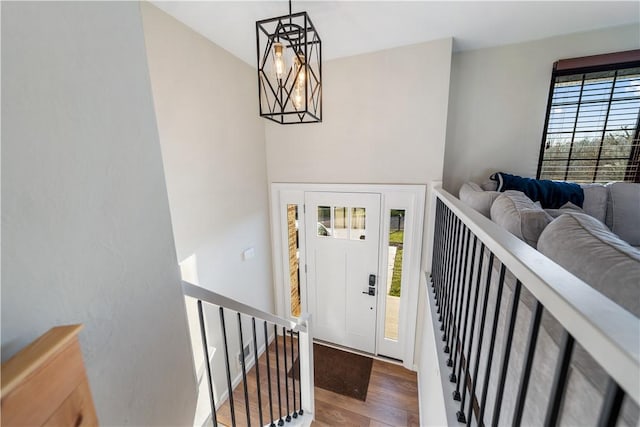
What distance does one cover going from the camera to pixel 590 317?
1.07 ft

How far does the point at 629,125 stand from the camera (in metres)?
2.09

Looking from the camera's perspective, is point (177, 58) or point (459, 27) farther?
point (459, 27)

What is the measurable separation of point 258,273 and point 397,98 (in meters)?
2.51

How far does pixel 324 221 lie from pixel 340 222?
0.20 m

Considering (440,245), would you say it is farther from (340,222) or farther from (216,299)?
(216,299)

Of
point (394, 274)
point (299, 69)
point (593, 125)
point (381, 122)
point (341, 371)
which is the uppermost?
point (299, 69)

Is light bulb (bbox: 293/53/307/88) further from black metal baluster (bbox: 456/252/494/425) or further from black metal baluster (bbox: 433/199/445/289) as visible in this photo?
black metal baluster (bbox: 433/199/445/289)

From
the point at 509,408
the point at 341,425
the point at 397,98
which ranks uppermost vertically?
the point at 397,98

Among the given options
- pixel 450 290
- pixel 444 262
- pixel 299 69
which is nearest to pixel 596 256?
pixel 450 290

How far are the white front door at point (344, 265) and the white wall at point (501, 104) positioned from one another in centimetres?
109

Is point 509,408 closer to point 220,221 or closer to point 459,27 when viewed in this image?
point 220,221

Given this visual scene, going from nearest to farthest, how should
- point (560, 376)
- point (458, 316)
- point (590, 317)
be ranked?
point (590, 317), point (560, 376), point (458, 316)

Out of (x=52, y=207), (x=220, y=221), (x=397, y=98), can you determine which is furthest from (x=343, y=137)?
(x=52, y=207)

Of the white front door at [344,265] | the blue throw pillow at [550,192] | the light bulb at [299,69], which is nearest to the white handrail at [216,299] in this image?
the light bulb at [299,69]
